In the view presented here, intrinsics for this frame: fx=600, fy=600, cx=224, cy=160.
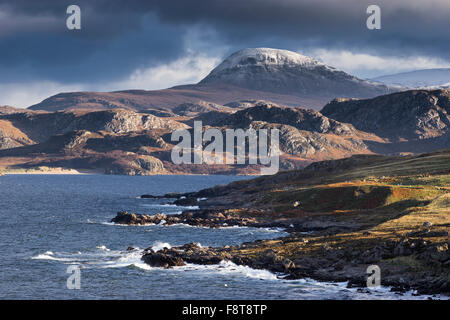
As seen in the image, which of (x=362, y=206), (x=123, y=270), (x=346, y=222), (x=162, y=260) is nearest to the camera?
(x=123, y=270)

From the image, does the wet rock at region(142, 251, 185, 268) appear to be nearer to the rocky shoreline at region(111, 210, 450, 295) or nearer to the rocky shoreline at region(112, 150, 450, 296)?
the rocky shoreline at region(111, 210, 450, 295)

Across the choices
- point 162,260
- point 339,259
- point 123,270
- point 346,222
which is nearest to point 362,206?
point 346,222

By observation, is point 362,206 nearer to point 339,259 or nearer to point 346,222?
point 346,222

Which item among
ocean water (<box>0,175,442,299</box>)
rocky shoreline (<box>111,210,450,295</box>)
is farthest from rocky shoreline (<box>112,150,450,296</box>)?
ocean water (<box>0,175,442,299</box>)

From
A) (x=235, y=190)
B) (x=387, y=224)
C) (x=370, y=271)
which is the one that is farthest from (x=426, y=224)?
(x=235, y=190)

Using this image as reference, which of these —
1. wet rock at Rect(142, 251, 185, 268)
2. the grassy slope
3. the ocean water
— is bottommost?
the ocean water

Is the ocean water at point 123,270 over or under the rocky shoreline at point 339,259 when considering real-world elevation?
under

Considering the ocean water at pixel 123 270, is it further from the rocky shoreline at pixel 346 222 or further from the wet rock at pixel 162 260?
the rocky shoreline at pixel 346 222

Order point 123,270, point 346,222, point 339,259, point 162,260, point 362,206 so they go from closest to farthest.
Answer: point 339,259, point 123,270, point 162,260, point 346,222, point 362,206

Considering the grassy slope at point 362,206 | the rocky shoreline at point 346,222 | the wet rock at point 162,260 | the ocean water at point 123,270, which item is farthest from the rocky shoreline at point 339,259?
the ocean water at point 123,270

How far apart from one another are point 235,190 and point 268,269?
12281 cm

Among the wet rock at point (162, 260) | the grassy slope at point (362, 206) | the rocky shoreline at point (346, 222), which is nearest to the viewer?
the rocky shoreline at point (346, 222)
